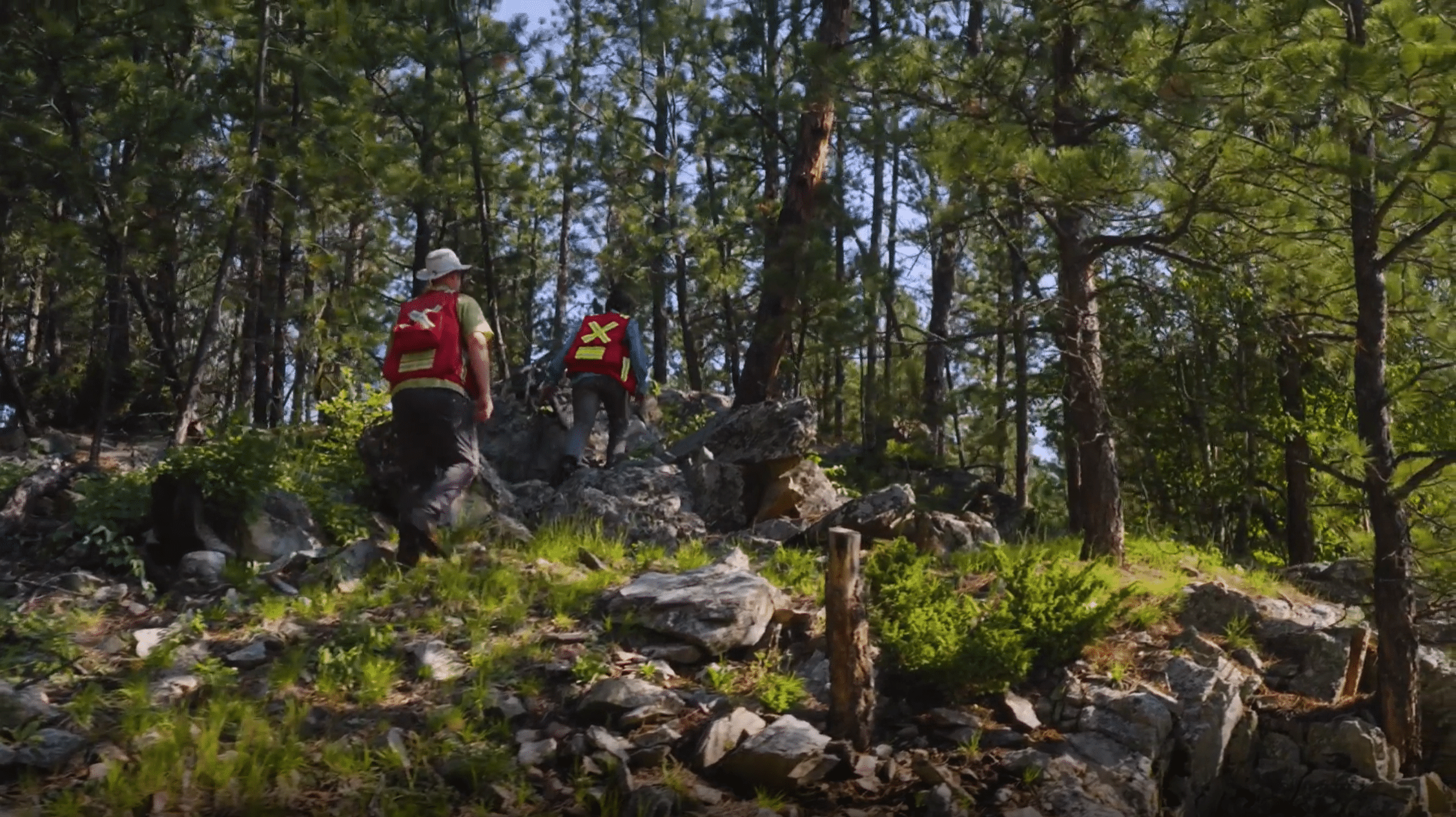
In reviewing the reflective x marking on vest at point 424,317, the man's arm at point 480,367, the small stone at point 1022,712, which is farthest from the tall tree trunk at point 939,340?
the reflective x marking on vest at point 424,317

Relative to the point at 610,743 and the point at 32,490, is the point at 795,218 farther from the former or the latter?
the point at 610,743

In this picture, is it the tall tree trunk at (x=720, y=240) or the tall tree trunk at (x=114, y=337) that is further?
the tall tree trunk at (x=720, y=240)

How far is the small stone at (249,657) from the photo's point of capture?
5.86 m

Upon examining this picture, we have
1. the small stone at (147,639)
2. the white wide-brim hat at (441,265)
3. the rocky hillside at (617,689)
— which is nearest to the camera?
the rocky hillside at (617,689)

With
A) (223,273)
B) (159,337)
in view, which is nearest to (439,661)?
(223,273)

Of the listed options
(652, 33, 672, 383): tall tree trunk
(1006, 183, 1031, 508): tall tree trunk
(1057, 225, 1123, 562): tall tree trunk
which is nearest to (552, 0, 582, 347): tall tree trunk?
(652, 33, 672, 383): tall tree trunk

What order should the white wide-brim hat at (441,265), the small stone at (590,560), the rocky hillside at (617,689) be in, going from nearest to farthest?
the rocky hillside at (617,689), the white wide-brim hat at (441,265), the small stone at (590,560)

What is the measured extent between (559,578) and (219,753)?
109 inches

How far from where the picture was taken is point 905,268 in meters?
21.9

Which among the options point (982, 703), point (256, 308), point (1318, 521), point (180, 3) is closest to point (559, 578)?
point (982, 703)

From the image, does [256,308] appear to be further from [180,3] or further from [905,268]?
[905,268]

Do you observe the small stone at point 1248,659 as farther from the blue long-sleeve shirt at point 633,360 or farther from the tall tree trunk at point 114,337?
the tall tree trunk at point 114,337

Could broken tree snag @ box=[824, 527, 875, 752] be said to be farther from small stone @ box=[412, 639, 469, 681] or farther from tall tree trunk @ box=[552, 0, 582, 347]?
tall tree trunk @ box=[552, 0, 582, 347]

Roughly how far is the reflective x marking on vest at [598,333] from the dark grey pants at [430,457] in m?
2.51
